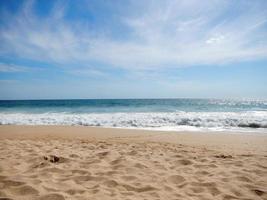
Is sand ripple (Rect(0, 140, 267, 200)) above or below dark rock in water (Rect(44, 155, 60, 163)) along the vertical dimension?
below

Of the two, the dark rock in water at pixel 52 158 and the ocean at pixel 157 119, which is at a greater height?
the dark rock in water at pixel 52 158

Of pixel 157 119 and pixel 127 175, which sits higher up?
pixel 127 175

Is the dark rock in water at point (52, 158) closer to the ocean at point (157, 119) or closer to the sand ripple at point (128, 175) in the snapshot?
the sand ripple at point (128, 175)

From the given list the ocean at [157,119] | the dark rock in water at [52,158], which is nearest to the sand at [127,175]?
the dark rock in water at [52,158]

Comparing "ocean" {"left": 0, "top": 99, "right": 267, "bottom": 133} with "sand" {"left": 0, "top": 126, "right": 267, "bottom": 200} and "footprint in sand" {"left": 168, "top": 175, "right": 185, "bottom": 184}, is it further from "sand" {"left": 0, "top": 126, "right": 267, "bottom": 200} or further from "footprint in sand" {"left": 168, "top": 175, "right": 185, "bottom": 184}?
"footprint in sand" {"left": 168, "top": 175, "right": 185, "bottom": 184}

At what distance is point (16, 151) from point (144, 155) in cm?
304

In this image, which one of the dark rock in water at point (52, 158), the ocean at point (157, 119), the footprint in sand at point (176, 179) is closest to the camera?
the footprint in sand at point (176, 179)

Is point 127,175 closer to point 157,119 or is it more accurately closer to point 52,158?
point 52,158

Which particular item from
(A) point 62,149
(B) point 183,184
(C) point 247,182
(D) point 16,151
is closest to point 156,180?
(B) point 183,184

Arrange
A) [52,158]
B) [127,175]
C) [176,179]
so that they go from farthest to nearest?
[52,158], [127,175], [176,179]

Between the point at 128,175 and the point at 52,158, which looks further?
the point at 52,158

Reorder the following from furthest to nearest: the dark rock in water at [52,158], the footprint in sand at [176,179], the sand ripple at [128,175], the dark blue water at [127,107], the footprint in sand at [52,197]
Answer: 1. the dark blue water at [127,107]
2. the dark rock in water at [52,158]
3. the footprint in sand at [176,179]
4. the sand ripple at [128,175]
5. the footprint in sand at [52,197]

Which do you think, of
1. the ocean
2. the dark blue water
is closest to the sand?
the ocean

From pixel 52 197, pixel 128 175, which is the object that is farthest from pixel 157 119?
pixel 52 197
